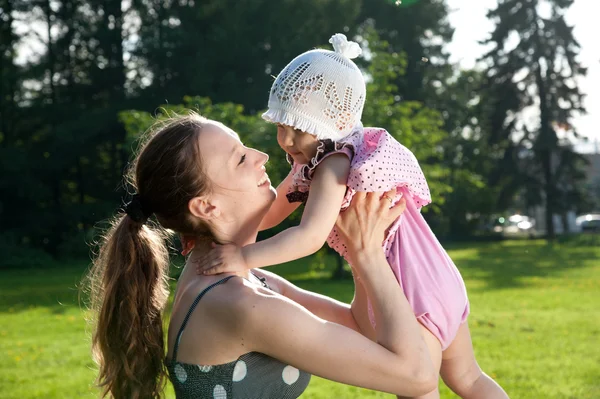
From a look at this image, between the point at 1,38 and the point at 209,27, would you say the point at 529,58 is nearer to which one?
the point at 209,27

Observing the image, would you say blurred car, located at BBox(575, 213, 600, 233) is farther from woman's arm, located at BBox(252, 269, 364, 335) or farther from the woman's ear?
the woman's ear

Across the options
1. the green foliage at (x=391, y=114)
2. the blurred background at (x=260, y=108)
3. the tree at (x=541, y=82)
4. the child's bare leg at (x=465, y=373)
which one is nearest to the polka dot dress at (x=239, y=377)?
the child's bare leg at (x=465, y=373)

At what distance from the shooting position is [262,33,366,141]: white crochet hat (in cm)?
284

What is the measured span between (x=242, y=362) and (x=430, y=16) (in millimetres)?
41063

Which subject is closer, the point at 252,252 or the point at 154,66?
the point at 252,252

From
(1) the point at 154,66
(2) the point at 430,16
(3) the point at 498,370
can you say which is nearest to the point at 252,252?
(3) the point at 498,370

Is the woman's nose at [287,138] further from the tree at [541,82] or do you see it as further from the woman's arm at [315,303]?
the tree at [541,82]

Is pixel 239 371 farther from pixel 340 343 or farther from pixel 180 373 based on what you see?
pixel 340 343

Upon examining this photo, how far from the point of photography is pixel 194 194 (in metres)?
2.42

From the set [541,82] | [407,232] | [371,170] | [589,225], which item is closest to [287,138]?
[371,170]

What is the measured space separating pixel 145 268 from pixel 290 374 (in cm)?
56

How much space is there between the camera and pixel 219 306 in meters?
2.21

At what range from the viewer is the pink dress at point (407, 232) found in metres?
2.66

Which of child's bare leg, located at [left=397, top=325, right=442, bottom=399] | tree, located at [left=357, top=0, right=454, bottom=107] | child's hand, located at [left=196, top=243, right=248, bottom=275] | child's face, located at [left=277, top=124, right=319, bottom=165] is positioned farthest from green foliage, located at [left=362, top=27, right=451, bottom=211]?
tree, located at [left=357, top=0, right=454, bottom=107]
